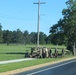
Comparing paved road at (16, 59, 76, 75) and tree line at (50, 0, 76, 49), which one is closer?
paved road at (16, 59, 76, 75)

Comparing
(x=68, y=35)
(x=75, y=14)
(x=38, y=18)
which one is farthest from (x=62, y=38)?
(x=38, y=18)

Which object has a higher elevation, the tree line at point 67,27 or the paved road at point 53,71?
the tree line at point 67,27

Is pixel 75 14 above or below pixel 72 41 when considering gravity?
above

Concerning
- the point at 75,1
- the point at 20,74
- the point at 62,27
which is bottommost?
the point at 20,74

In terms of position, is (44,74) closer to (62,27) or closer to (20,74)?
(20,74)

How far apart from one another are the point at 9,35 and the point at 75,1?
5280 inches

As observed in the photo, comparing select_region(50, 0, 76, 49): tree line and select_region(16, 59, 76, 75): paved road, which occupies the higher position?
select_region(50, 0, 76, 49): tree line

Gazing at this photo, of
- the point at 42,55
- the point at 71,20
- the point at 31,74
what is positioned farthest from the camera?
the point at 71,20

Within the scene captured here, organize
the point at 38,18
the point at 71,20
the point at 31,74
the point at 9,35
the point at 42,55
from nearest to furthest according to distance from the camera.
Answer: the point at 31,74
the point at 42,55
the point at 38,18
the point at 71,20
the point at 9,35

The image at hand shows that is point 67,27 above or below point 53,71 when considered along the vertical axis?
above

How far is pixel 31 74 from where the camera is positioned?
19.8 meters

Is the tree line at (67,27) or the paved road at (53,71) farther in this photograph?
the tree line at (67,27)

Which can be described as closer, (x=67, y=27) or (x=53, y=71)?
(x=53, y=71)

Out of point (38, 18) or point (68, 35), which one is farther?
point (68, 35)
